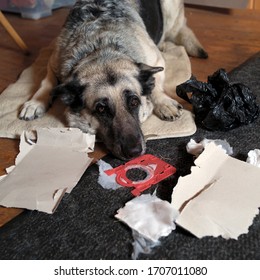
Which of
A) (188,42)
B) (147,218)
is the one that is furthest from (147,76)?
(188,42)

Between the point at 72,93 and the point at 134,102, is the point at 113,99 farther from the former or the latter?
the point at 72,93

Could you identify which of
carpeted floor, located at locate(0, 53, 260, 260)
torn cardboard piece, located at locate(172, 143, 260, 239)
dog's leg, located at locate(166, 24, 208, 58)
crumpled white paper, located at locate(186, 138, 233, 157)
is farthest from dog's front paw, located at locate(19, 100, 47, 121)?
dog's leg, located at locate(166, 24, 208, 58)

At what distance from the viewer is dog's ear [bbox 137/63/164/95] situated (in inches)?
82.4

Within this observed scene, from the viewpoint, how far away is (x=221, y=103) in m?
2.13

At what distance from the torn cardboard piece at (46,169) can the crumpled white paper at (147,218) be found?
333mm

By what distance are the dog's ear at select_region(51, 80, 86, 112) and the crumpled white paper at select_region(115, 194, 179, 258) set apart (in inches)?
27.9

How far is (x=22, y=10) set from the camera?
4.56 m

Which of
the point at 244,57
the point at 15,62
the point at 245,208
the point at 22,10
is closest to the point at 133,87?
the point at 245,208

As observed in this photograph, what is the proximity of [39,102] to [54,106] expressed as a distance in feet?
0.39

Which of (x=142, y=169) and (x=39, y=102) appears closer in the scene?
(x=142, y=169)

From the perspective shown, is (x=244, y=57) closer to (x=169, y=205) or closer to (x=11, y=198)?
(x=169, y=205)

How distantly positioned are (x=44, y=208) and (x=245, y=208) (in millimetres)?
849

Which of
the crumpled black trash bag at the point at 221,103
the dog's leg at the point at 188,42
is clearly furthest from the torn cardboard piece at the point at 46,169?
the dog's leg at the point at 188,42
